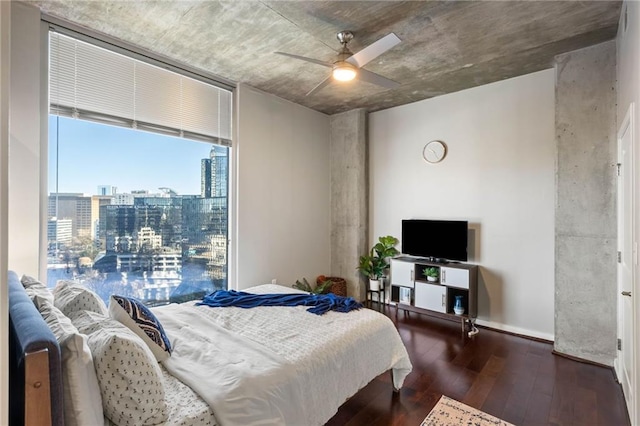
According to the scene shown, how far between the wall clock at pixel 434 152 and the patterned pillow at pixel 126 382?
14.2 ft

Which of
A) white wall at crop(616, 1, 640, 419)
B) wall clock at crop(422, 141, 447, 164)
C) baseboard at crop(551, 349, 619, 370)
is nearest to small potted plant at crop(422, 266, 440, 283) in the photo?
baseboard at crop(551, 349, 619, 370)

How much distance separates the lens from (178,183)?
147 inches

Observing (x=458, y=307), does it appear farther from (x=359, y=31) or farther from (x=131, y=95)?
(x=131, y=95)

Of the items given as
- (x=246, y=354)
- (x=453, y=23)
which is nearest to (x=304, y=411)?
(x=246, y=354)

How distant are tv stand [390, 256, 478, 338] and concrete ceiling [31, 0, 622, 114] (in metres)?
2.47

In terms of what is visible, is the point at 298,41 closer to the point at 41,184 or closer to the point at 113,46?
the point at 113,46

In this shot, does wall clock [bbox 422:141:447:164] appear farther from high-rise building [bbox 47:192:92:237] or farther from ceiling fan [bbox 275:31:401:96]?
high-rise building [bbox 47:192:92:237]

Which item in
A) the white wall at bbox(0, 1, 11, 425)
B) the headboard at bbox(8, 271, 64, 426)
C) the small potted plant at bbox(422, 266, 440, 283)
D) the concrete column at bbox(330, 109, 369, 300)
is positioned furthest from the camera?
the concrete column at bbox(330, 109, 369, 300)

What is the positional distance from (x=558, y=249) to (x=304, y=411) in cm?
309

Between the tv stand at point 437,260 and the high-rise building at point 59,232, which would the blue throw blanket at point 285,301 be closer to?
the high-rise building at point 59,232

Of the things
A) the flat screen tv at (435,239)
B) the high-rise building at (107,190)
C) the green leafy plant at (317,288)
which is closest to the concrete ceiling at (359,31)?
the high-rise building at (107,190)

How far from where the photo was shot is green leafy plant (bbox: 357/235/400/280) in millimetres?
4910

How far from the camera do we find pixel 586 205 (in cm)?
309

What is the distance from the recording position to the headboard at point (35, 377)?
3.34ft
